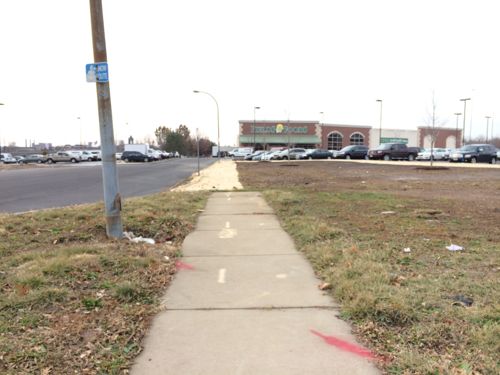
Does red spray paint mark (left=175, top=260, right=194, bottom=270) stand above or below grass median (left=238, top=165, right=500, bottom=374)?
below

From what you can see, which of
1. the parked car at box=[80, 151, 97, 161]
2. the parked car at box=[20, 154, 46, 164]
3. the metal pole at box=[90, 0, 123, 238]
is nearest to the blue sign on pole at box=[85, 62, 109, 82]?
the metal pole at box=[90, 0, 123, 238]

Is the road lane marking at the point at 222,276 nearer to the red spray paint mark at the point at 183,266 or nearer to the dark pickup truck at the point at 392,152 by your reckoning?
the red spray paint mark at the point at 183,266

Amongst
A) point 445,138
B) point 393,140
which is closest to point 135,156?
point 393,140

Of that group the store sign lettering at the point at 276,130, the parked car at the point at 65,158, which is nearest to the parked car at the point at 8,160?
the parked car at the point at 65,158

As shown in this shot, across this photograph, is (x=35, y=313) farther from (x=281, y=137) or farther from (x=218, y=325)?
(x=281, y=137)

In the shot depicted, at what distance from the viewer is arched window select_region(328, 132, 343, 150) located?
300 feet

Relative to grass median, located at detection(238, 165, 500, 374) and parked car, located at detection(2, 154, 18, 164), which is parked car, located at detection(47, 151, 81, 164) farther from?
grass median, located at detection(238, 165, 500, 374)

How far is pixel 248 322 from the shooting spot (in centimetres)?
370

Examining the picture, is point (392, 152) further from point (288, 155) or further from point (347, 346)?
point (347, 346)

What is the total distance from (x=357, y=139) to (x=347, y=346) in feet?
305

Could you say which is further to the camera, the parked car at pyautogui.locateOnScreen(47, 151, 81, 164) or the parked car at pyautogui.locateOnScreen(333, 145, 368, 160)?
the parked car at pyautogui.locateOnScreen(47, 151, 81, 164)

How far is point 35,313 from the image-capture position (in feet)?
12.4

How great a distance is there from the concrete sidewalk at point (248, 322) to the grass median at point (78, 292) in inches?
9.0

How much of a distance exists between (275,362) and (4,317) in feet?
7.97
